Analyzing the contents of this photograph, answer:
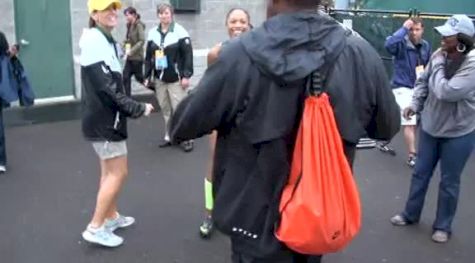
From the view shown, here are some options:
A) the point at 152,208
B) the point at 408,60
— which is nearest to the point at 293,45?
the point at 152,208

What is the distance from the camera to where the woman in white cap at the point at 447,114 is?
15.6 feet

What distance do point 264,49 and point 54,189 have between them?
4.56m

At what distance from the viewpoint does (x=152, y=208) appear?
19.0ft

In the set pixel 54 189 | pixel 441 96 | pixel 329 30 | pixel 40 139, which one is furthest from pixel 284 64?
pixel 40 139

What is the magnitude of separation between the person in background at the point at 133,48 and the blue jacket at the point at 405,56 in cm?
335

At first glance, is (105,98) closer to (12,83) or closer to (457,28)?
(457,28)

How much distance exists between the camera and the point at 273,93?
88.9 inches

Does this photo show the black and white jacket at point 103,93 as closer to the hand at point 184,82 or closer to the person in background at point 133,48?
the hand at point 184,82

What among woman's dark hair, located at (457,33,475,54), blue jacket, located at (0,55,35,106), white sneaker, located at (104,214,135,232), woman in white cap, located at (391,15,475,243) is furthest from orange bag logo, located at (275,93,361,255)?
blue jacket, located at (0,55,35,106)

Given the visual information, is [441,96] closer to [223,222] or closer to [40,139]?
[223,222]

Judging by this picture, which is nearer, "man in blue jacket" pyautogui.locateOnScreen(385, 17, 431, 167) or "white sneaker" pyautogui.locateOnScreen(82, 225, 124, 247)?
"white sneaker" pyautogui.locateOnScreen(82, 225, 124, 247)

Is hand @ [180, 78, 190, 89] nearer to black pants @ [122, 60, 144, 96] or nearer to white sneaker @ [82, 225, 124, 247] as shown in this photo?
black pants @ [122, 60, 144, 96]

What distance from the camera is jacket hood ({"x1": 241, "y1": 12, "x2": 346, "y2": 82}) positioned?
2215 millimetres

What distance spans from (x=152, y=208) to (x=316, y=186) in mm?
3722
